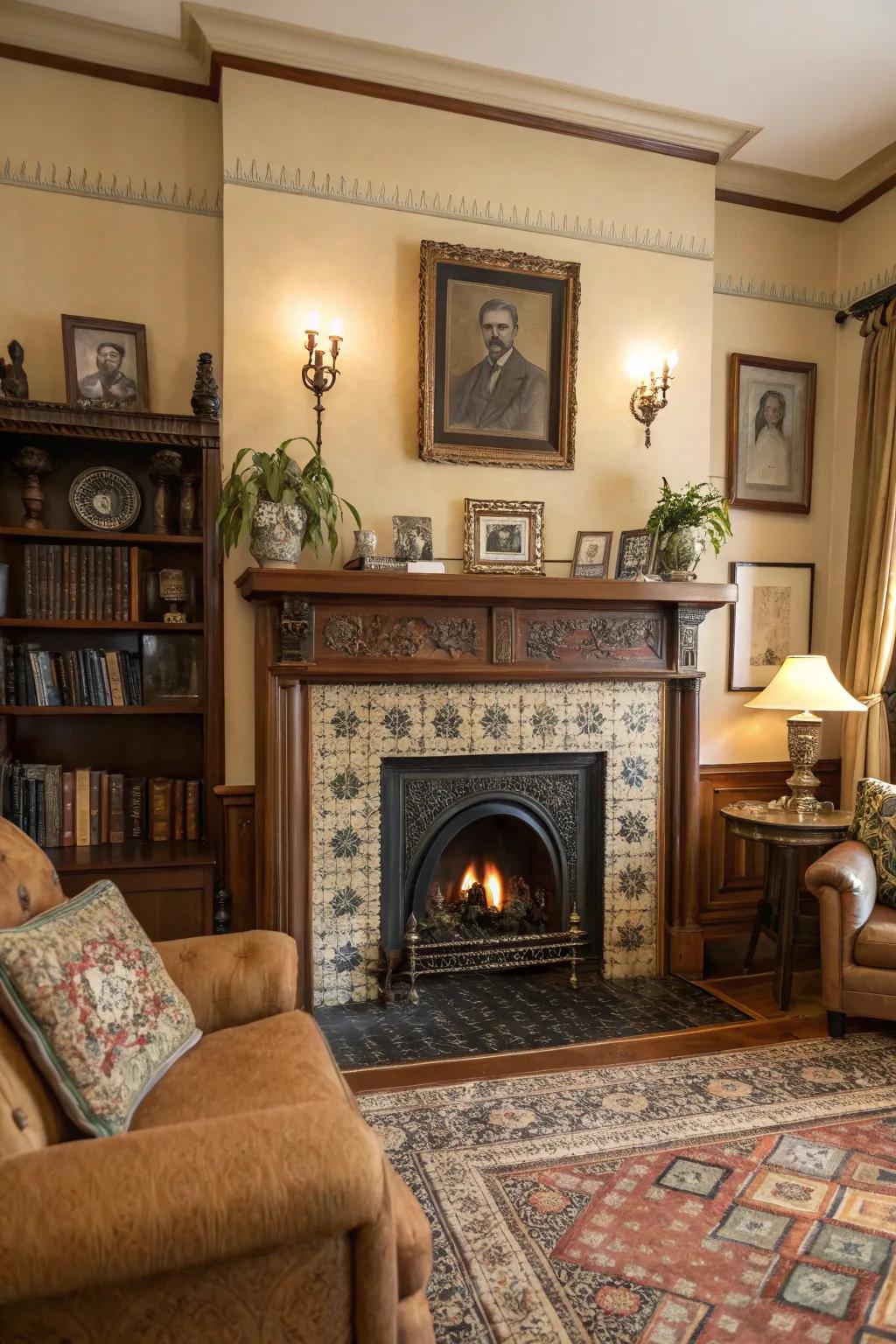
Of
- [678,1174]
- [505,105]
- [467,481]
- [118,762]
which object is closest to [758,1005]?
[678,1174]

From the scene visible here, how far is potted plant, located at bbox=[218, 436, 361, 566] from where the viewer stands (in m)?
3.09

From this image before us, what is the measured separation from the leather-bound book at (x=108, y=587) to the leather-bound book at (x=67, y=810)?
622 millimetres

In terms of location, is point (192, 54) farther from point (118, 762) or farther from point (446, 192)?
point (118, 762)

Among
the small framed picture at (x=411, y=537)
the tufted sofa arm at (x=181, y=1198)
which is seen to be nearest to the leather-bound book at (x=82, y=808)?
the small framed picture at (x=411, y=537)

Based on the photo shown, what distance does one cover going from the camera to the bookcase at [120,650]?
306 cm

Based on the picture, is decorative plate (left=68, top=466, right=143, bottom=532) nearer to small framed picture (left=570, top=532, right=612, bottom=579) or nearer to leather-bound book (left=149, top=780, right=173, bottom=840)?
leather-bound book (left=149, top=780, right=173, bottom=840)

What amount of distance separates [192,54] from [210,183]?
0.45 metres

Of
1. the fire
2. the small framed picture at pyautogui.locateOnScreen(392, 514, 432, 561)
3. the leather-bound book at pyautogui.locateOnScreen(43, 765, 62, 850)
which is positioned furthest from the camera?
the fire

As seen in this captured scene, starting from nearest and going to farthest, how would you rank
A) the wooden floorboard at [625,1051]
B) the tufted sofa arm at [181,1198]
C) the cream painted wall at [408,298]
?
the tufted sofa arm at [181,1198]
the wooden floorboard at [625,1051]
the cream painted wall at [408,298]

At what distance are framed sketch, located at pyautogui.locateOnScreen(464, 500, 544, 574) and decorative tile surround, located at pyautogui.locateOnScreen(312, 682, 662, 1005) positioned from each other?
1.63ft

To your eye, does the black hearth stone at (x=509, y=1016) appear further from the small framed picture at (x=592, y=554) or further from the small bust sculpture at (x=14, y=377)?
the small bust sculpture at (x=14, y=377)

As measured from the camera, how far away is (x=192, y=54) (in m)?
3.29

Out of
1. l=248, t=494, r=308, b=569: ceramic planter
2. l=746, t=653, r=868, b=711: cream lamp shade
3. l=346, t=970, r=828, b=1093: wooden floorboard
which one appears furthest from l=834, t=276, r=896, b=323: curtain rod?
l=346, t=970, r=828, b=1093: wooden floorboard

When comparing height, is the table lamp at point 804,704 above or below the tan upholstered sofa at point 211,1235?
above
